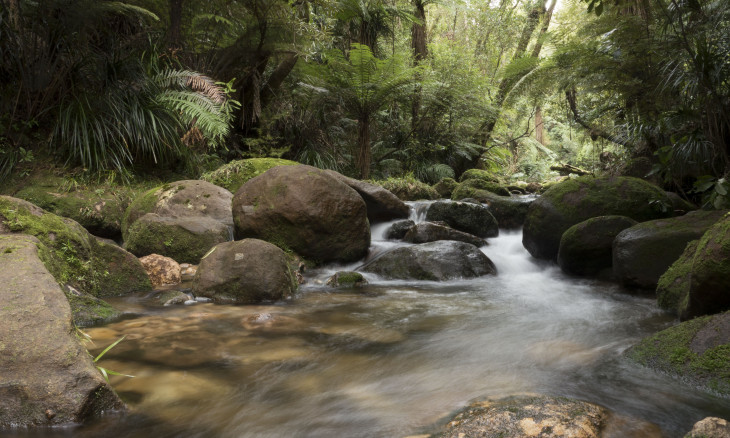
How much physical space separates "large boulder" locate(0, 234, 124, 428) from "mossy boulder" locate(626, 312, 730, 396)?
2.80 metres

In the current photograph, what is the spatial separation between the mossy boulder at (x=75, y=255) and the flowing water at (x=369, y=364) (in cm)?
34

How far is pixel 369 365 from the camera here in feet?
9.35

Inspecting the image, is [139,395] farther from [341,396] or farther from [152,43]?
[152,43]

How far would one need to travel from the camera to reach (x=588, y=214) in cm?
589

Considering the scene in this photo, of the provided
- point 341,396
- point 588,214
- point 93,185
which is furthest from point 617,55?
point 93,185

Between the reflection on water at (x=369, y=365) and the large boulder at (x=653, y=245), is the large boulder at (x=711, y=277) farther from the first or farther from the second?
the large boulder at (x=653, y=245)

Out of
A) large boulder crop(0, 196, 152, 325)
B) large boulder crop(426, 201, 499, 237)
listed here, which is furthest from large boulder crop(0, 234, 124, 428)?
large boulder crop(426, 201, 499, 237)

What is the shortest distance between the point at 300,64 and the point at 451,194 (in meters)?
4.72

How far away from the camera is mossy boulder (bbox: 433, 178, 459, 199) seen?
11.5m

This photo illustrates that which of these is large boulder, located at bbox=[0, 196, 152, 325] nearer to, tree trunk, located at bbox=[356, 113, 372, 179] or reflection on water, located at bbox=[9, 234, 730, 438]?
reflection on water, located at bbox=[9, 234, 730, 438]

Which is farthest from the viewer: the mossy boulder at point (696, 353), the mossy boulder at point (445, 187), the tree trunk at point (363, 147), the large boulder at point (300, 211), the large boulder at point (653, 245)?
the mossy boulder at point (445, 187)

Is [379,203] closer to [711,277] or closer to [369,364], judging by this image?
[369,364]

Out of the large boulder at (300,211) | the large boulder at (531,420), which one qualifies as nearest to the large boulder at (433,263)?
the large boulder at (300,211)

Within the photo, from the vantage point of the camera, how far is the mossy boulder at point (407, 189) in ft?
34.5
